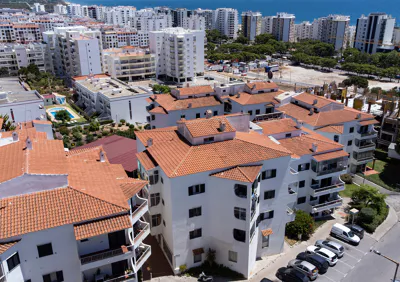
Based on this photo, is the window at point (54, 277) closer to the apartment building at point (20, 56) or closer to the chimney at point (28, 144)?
the chimney at point (28, 144)

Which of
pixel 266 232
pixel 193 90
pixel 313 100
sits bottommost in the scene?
pixel 266 232

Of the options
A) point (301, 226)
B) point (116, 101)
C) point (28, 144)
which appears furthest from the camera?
point (116, 101)

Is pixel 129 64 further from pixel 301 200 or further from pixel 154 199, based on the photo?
pixel 154 199

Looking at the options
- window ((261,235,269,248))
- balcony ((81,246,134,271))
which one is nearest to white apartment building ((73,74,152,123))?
window ((261,235,269,248))

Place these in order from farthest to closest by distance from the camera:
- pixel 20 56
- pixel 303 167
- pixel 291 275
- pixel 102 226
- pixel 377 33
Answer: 1. pixel 377 33
2. pixel 20 56
3. pixel 303 167
4. pixel 291 275
5. pixel 102 226

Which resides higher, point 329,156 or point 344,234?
point 329,156

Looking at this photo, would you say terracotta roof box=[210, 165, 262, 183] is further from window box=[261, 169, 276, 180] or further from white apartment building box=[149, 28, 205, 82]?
white apartment building box=[149, 28, 205, 82]

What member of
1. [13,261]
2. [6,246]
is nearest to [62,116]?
[13,261]
